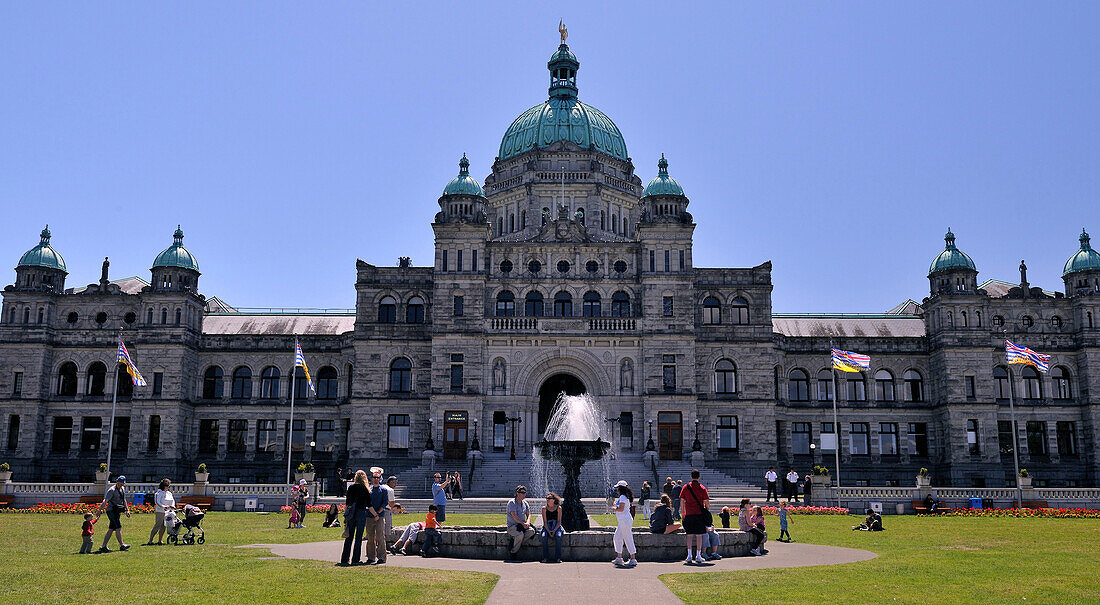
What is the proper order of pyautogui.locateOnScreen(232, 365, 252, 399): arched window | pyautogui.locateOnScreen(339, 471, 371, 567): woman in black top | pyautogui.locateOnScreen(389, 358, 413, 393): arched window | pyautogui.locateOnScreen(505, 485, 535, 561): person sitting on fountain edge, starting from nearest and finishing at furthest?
pyautogui.locateOnScreen(339, 471, 371, 567): woman in black top < pyautogui.locateOnScreen(505, 485, 535, 561): person sitting on fountain edge < pyautogui.locateOnScreen(389, 358, 413, 393): arched window < pyautogui.locateOnScreen(232, 365, 252, 399): arched window

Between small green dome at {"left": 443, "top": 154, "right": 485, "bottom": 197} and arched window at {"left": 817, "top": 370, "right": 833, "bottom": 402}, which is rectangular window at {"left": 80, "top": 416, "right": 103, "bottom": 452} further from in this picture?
arched window at {"left": 817, "top": 370, "right": 833, "bottom": 402}

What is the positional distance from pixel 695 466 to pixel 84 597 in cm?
4491

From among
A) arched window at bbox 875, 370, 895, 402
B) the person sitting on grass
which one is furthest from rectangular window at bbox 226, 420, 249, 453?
the person sitting on grass

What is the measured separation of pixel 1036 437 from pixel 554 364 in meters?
35.1

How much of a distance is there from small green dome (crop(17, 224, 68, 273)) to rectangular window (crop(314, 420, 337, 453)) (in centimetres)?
2207

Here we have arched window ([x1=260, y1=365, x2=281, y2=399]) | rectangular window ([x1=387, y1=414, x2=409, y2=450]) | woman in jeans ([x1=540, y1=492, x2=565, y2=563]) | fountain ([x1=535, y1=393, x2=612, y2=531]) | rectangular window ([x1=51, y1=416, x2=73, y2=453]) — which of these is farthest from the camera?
arched window ([x1=260, y1=365, x2=281, y2=399])

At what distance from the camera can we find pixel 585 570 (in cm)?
2116

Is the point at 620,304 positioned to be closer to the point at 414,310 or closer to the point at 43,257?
the point at 414,310

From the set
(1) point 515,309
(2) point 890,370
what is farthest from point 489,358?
(2) point 890,370

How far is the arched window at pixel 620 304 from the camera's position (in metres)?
64.2

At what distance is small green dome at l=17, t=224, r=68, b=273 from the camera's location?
68875 millimetres

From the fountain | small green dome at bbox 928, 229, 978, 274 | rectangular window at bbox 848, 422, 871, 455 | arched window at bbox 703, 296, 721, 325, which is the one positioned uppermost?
small green dome at bbox 928, 229, 978, 274

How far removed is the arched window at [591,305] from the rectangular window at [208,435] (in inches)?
1126

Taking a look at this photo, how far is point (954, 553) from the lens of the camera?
82.9 feet
